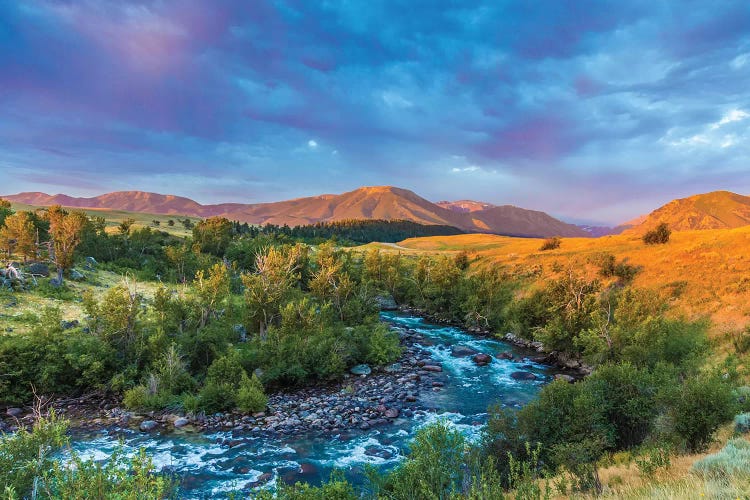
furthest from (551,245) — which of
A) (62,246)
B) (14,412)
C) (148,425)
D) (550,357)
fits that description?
(62,246)

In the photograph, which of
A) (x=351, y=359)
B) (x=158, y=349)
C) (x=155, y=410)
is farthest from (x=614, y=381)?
(x=158, y=349)

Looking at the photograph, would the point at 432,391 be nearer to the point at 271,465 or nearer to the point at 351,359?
the point at 351,359

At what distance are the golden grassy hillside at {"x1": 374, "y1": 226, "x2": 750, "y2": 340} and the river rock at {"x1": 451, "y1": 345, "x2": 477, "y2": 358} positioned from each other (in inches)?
780

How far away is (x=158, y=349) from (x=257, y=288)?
986 cm

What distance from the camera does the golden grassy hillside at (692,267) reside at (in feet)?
113

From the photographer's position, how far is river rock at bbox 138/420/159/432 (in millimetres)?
21888

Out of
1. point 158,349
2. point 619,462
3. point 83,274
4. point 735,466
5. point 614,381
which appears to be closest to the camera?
point 735,466

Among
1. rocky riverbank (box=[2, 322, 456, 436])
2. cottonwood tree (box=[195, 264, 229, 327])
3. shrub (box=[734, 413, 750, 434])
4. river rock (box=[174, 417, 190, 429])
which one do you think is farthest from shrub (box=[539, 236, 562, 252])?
river rock (box=[174, 417, 190, 429])

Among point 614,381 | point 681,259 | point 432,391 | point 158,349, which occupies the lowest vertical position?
point 432,391

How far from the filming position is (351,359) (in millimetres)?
34750

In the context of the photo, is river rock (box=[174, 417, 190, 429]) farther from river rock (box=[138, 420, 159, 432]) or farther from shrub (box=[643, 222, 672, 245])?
shrub (box=[643, 222, 672, 245])

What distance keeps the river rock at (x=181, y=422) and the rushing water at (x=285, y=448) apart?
87cm

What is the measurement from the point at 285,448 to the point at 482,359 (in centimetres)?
2263

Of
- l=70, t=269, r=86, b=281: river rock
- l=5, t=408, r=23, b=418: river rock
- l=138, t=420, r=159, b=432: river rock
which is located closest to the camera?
l=138, t=420, r=159, b=432: river rock
